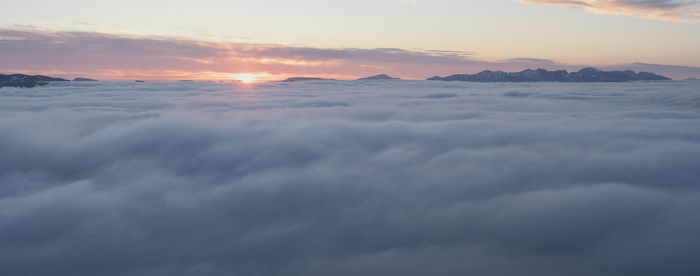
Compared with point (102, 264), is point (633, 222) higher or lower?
higher

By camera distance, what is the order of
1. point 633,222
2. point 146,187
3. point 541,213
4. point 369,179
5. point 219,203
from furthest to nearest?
point 146,187 < point 369,179 < point 219,203 < point 541,213 < point 633,222

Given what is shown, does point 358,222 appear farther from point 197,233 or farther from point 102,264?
point 102,264

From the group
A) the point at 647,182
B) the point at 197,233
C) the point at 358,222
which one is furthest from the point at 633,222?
the point at 197,233

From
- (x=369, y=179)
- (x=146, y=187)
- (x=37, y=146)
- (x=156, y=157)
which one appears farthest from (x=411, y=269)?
(x=37, y=146)

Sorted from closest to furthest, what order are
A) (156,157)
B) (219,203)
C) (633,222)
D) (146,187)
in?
(633,222) → (219,203) → (146,187) → (156,157)

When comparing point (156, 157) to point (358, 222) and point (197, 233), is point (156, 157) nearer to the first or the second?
point (197, 233)

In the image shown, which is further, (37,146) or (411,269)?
(37,146)

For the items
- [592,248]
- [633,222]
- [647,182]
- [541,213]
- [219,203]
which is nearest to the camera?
[592,248]

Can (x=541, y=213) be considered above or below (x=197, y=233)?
above

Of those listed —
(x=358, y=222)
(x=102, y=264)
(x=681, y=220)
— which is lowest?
(x=102, y=264)
